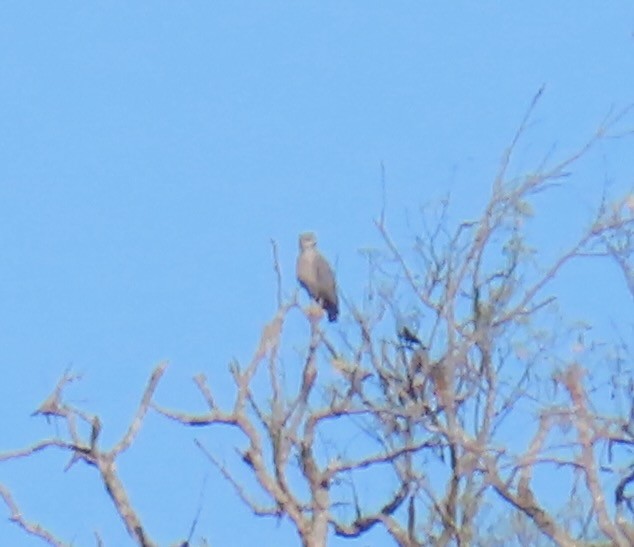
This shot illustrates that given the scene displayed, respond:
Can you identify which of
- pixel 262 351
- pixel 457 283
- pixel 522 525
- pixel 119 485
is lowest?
pixel 119 485

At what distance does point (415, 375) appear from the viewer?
31.6 feet

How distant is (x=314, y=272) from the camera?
14688 millimetres

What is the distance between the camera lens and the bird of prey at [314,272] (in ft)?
44.5

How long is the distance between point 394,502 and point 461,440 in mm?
1174

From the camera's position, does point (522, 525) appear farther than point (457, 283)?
Yes

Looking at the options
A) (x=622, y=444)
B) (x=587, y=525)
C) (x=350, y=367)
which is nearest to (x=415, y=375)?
(x=350, y=367)

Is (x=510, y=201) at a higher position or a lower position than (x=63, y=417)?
higher

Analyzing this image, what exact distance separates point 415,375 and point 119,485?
6.80 feet

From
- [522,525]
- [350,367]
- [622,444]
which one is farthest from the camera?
[522,525]

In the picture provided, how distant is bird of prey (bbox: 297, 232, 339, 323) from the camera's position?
1358 cm

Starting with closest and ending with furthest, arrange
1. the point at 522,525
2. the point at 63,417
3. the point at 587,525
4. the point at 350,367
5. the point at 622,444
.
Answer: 1. the point at 622,444
2. the point at 63,417
3. the point at 350,367
4. the point at 587,525
5. the point at 522,525

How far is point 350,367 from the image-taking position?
9.22m

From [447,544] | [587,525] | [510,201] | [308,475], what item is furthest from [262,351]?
[587,525]

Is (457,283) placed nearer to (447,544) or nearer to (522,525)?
(447,544)
